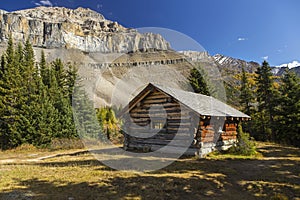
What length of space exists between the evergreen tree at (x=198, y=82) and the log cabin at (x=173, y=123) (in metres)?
19.7

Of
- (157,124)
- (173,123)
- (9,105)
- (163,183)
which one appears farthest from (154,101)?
(9,105)

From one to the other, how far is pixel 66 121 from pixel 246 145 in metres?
22.1

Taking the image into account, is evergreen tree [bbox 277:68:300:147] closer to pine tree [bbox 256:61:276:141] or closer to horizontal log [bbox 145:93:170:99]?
pine tree [bbox 256:61:276:141]

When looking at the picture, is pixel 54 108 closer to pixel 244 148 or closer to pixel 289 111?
pixel 244 148

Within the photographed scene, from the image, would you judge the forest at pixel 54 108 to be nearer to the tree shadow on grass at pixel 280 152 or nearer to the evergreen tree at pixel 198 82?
the evergreen tree at pixel 198 82

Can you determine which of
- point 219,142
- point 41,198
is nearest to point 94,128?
point 219,142

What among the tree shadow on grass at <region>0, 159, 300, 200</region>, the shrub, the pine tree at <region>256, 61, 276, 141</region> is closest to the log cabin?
the shrub

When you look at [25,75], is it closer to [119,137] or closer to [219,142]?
[119,137]

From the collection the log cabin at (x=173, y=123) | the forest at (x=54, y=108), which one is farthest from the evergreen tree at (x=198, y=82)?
the log cabin at (x=173, y=123)

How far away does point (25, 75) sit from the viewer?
2998 cm

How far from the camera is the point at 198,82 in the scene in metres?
40.1

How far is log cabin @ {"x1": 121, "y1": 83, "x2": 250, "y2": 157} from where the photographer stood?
15344mm

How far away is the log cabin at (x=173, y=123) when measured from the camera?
15.3m

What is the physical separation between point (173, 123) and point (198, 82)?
2538 centimetres
